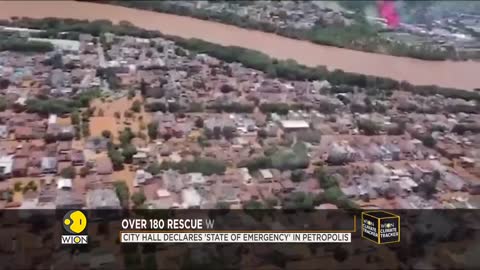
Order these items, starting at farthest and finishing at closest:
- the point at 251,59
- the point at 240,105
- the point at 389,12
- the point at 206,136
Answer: the point at 389,12
the point at 251,59
the point at 240,105
the point at 206,136

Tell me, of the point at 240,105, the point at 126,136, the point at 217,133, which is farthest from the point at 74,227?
the point at 240,105

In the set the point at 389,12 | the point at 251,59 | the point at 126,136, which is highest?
the point at 389,12

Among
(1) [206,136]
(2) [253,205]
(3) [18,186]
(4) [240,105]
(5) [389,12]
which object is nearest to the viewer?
(3) [18,186]

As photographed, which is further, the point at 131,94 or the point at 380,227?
the point at 131,94

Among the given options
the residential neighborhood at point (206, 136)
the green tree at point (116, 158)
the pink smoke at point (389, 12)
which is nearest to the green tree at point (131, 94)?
the residential neighborhood at point (206, 136)

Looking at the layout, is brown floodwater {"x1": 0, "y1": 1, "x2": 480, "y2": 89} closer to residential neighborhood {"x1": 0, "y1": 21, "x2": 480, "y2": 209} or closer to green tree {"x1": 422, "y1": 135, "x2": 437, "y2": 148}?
residential neighborhood {"x1": 0, "y1": 21, "x2": 480, "y2": 209}

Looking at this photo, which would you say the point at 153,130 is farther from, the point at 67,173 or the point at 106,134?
the point at 67,173

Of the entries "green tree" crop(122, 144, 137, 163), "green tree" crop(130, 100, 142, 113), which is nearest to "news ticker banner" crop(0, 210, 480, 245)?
"green tree" crop(122, 144, 137, 163)

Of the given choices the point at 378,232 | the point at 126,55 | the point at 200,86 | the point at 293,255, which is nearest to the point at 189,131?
the point at 200,86
